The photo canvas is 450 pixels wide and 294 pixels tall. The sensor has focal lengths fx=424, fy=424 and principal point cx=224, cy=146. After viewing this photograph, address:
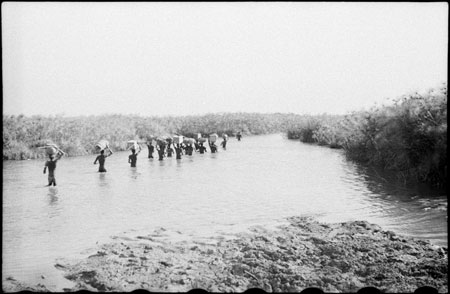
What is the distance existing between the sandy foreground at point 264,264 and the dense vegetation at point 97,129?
1.79m

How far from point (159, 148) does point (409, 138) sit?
3836 mm

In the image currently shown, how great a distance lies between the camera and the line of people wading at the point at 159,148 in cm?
541

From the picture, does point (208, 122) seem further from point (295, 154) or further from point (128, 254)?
point (128, 254)

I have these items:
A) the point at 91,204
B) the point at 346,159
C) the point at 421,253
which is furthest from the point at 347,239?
the point at 346,159

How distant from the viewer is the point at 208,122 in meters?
7.43

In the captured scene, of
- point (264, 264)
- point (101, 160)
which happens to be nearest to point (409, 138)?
point (264, 264)

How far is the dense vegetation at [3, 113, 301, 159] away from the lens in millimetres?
5008

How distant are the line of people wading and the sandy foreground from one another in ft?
5.61

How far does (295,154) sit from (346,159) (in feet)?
3.76

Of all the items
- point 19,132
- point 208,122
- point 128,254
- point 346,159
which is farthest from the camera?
point 346,159

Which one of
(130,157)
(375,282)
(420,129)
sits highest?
(420,129)

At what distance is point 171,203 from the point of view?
5422mm

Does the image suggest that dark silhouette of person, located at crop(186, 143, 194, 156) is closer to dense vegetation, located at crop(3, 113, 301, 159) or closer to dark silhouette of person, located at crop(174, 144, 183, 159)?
dense vegetation, located at crop(3, 113, 301, 159)

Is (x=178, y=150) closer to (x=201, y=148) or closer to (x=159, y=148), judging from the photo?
(x=159, y=148)
